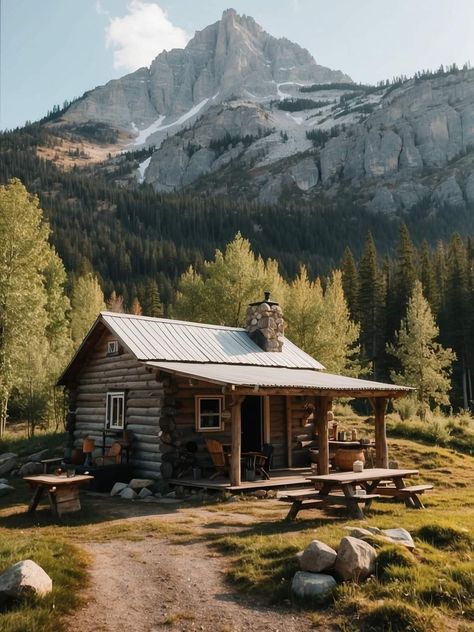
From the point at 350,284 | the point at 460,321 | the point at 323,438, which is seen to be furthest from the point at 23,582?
the point at 350,284

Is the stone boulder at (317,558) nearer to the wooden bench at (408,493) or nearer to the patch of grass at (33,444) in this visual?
the wooden bench at (408,493)

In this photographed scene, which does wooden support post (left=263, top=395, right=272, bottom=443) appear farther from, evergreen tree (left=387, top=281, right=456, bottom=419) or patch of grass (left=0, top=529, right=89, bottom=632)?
evergreen tree (left=387, top=281, right=456, bottom=419)

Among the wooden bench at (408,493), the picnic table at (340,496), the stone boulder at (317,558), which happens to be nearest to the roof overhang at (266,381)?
the picnic table at (340,496)

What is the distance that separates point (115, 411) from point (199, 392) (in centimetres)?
360

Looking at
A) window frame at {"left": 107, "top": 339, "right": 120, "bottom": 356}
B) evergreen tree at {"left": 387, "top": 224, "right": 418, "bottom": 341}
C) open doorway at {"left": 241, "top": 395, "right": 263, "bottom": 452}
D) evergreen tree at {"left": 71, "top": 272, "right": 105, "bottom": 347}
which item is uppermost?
evergreen tree at {"left": 387, "top": 224, "right": 418, "bottom": 341}

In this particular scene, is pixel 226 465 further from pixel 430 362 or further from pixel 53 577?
pixel 430 362

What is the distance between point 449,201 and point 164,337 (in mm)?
149778

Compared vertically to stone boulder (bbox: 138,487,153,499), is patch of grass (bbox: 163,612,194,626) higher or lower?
higher

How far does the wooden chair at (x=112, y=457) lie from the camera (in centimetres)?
1795

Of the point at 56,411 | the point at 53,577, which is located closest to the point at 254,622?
the point at 53,577

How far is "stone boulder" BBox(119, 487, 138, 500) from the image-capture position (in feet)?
51.2

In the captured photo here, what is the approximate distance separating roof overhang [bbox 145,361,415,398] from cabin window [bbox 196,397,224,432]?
1068 millimetres

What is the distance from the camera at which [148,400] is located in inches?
695

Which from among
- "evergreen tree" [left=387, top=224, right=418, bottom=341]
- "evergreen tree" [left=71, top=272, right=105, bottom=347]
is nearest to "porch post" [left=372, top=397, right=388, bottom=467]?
"evergreen tree" [left=71, top=272, right=105, bottom=347]
